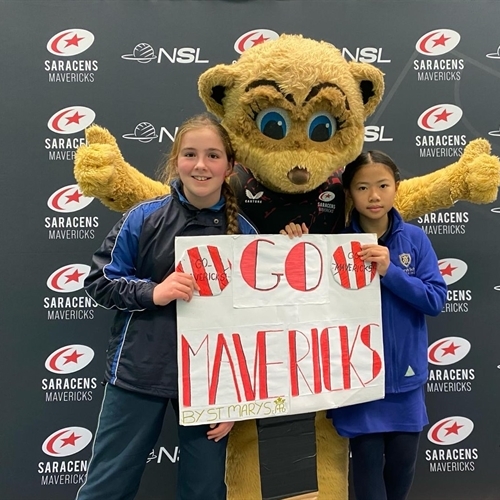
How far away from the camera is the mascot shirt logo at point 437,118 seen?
1720mm

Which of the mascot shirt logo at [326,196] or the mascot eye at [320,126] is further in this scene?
the mascot shirt logo at [326,196]

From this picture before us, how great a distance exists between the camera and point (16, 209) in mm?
1664

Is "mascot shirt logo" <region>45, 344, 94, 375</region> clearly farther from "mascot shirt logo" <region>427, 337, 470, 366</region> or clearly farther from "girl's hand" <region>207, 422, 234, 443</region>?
"mascot shirt logo" <region>427, 337, 470, 366</region>

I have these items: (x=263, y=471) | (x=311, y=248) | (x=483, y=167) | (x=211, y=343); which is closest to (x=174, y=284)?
(x=211, y=343)

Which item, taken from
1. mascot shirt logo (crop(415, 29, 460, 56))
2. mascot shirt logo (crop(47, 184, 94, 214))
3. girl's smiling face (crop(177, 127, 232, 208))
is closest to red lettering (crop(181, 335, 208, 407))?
girl's smiling face (crop(177, 127, 232, 208))

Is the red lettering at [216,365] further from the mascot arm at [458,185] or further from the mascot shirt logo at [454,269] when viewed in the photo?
the mascot shirt logo at [454,269]

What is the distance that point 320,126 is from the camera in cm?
113

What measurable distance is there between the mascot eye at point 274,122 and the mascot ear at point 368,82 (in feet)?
0.76

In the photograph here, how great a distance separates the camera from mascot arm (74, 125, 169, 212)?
47.8 inches

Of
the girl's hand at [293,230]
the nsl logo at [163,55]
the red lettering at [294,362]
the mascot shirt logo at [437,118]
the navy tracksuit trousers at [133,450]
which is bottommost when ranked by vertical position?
the navy tracksuit trousers at [133,450]

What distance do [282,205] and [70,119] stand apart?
3.04 ft

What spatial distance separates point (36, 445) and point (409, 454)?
1.33 meters

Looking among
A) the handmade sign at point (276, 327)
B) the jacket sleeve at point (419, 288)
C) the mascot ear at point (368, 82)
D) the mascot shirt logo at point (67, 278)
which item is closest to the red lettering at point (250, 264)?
the handmade sign at point (276, 327)

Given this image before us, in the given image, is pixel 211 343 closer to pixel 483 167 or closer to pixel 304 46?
pixel 304 46
